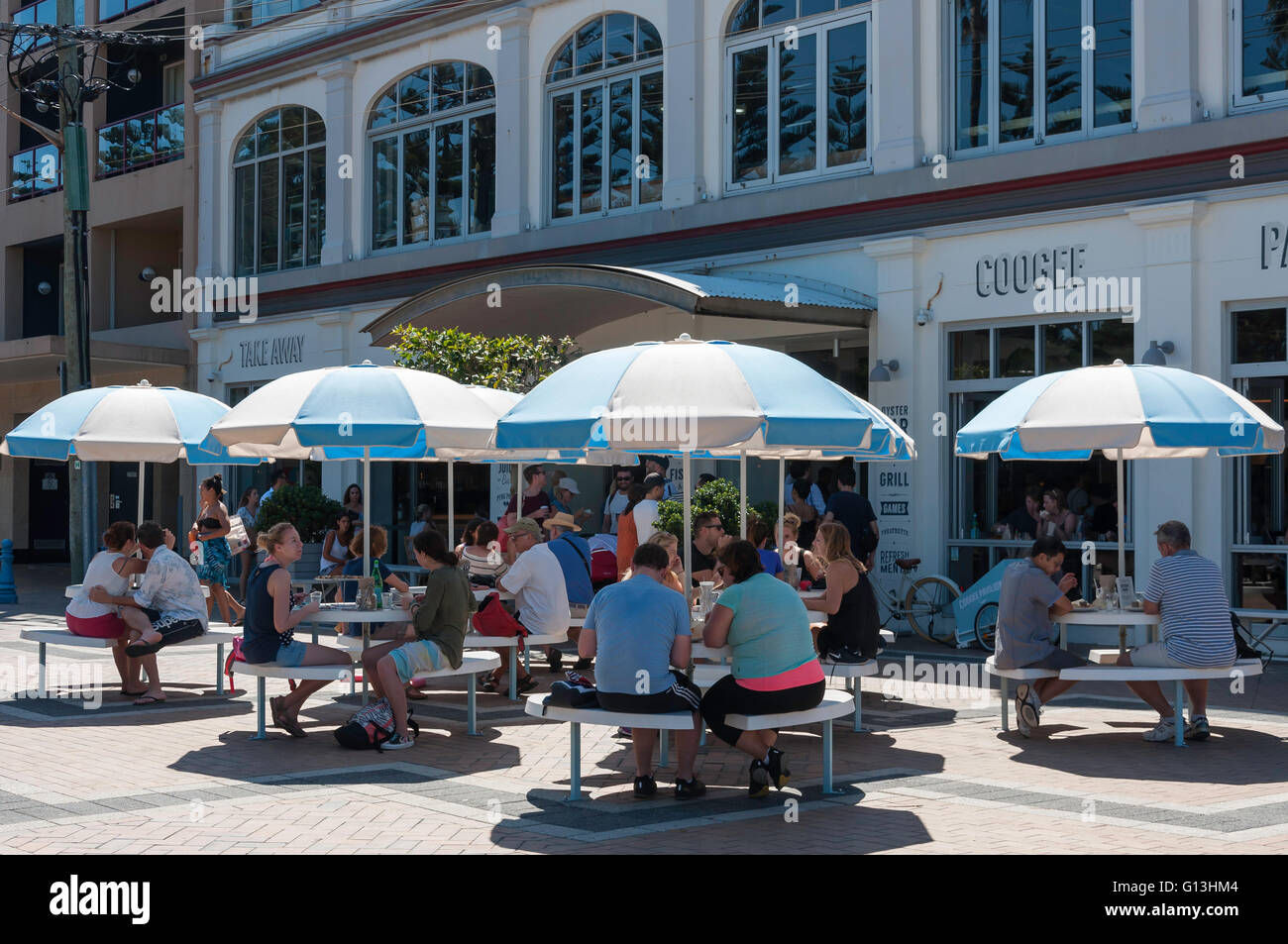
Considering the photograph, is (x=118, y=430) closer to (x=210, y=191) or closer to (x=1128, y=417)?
(x=1128, y=417)

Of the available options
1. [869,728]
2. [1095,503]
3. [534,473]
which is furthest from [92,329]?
[869,728]

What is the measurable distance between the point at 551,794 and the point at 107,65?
1050 inches

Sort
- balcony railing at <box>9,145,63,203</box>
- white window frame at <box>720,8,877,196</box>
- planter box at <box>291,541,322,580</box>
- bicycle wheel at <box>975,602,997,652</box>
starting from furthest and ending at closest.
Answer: balcony railing at <box>9,145,63,203</box> < planter box at <box>291,541,322,580</box> < white window frame at <box>720,8,877,196</box> < bicycle wheel at <box>975,602,997,652</box>

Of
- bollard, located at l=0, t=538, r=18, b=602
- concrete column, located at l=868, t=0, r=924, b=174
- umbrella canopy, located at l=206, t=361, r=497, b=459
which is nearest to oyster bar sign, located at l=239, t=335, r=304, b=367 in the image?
bollard, located at l=0, t=538, r=18, b=602

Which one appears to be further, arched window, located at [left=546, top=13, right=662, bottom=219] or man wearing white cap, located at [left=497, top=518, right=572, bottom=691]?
arched window, located at [left=546, top=13, right=662, bottom=219]

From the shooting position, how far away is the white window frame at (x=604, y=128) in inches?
771

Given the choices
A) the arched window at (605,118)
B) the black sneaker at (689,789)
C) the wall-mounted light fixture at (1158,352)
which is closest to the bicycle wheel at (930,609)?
the wall-mounted light fixture at (1158,352)

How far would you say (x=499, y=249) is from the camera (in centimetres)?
2117

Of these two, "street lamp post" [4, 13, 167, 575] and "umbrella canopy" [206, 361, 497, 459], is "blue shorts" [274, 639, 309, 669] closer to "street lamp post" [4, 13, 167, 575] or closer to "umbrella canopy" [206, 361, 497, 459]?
"umbrella canopy" [206, 361, 497, 459]

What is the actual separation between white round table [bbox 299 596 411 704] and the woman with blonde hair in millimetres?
3053

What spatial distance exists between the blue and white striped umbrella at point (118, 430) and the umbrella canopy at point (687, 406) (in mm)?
4990

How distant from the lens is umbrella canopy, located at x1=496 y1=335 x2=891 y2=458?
27.5 ft

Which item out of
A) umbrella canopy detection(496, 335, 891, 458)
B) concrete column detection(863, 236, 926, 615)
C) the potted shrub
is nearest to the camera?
umbrella canopy detection(496, 335, 891, 458)

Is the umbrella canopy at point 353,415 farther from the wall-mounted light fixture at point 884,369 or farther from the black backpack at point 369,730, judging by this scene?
the wall-mounted light fixture at point 884,369
